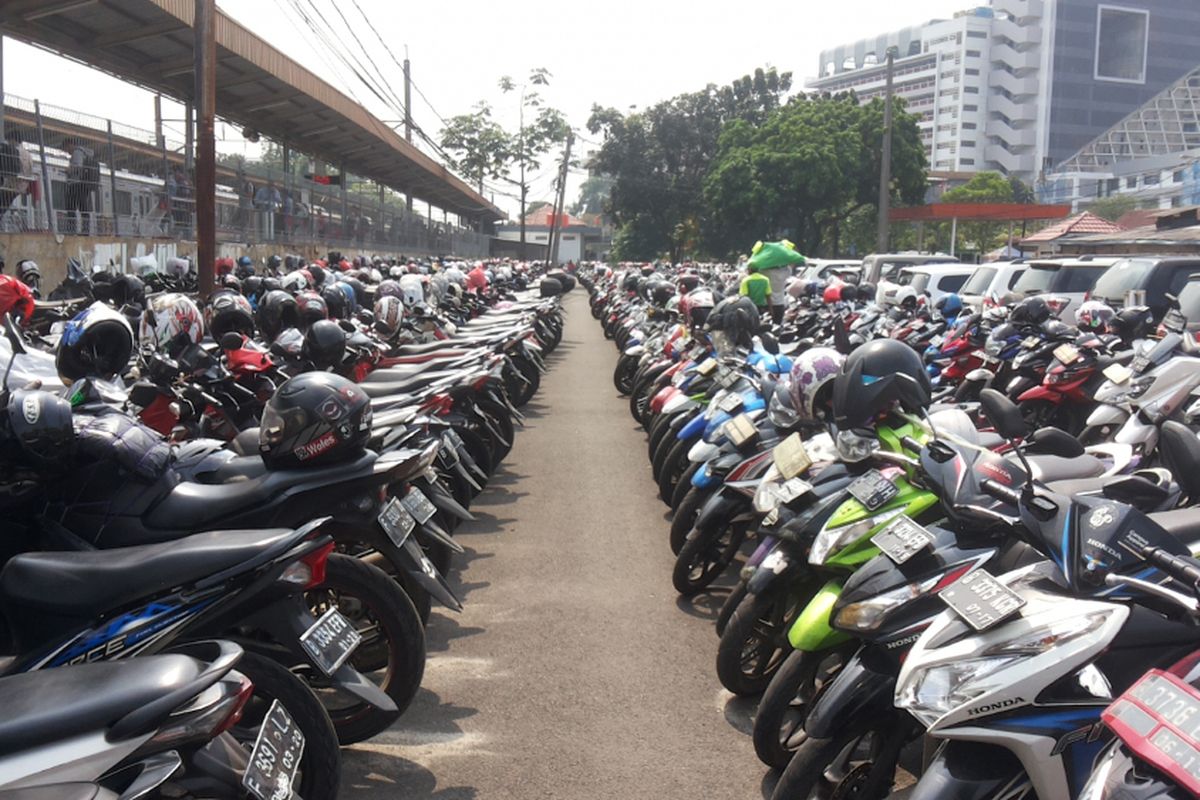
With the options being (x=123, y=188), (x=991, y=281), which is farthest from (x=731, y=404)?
(x=123, y=188)

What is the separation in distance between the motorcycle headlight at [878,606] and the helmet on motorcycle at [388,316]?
6266 mm

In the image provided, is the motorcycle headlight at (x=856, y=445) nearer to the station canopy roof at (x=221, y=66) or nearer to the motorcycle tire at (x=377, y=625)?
the motorcycle tire at (x=377, y=625)

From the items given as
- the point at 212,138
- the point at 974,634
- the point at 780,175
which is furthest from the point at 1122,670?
the point at 780,175

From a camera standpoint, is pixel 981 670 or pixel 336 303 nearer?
pixel 981 670

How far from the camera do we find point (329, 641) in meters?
3.36

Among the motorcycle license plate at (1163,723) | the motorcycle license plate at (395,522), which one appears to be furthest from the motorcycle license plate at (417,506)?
the motorcycle license plate at (1163,723)

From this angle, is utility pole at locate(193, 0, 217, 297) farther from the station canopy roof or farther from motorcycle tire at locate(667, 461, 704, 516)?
motorcycle tire at locate(667, 461, 704, 516)

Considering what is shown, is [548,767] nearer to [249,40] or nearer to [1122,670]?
[1122,670]

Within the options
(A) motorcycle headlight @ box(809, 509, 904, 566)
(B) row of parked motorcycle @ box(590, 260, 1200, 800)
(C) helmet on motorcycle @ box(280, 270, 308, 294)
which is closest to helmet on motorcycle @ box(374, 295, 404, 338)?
(C) helmet on motorcycle @ box(280, 270, 308, 294)

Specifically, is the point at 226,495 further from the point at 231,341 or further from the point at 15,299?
the point at 15,299

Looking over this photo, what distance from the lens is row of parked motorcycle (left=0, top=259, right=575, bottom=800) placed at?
241 cm

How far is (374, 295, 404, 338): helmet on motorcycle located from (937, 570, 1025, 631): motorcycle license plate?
660 centimetres

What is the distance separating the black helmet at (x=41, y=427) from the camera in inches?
138

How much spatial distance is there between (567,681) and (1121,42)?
12962 centimetres
